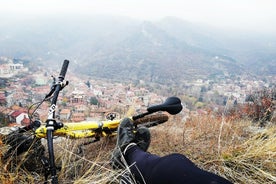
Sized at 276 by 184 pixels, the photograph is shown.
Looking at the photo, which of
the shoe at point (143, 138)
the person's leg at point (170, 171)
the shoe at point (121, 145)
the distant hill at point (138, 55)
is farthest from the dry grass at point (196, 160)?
the distant hill at point (138, 55)

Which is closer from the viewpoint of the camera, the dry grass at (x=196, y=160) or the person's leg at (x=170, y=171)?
the person's leg at (x=170, y=171)

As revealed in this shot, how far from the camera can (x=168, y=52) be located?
373 ft

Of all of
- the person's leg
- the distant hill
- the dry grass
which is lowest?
the distant hill

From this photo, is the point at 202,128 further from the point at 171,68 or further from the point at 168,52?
the point at 168,52

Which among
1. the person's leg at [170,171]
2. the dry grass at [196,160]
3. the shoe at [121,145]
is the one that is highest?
the person's leg at [170,171]

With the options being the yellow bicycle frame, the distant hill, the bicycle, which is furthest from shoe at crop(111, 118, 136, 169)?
the distant hill

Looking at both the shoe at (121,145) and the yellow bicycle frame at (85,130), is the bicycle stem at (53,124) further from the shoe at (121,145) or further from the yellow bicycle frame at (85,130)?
the shoe at (121,145)

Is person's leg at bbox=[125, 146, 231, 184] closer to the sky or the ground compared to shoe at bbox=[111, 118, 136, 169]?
closer to the sky

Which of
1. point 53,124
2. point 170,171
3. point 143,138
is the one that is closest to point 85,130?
point 143,138

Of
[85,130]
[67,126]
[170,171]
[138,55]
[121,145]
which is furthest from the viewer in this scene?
[138,55]

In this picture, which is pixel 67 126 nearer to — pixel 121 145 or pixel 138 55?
pixel 121 145

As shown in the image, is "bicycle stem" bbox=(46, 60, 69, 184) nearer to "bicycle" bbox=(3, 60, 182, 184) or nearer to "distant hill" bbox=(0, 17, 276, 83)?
"bicycle" bbox=(3, 60, 182, 184)

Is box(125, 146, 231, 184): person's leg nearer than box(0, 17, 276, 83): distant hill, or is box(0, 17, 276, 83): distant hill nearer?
box(125, 146, 231, 184): person's leg

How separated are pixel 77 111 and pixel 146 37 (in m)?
142
